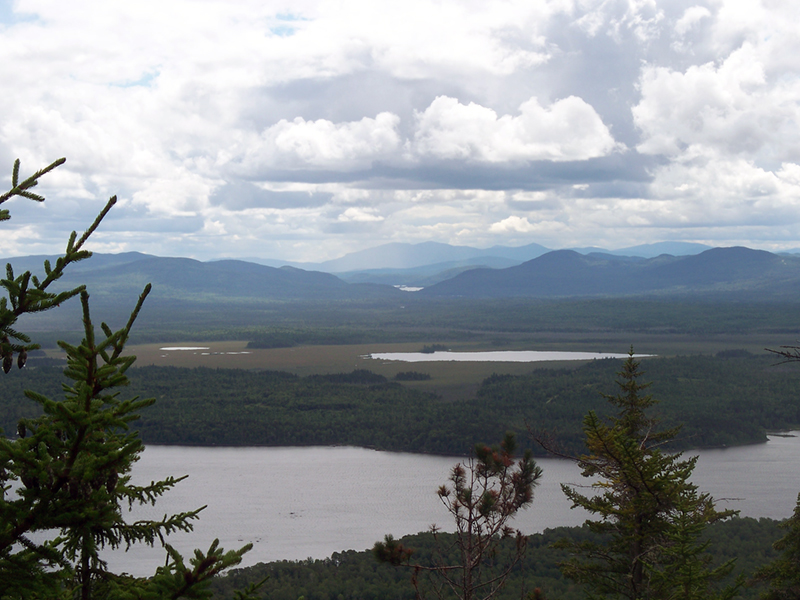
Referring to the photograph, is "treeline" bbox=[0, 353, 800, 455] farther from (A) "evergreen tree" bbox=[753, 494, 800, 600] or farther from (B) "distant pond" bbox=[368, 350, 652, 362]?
(A) "evergreen tree" bbox=[753, 494, 800, 600]

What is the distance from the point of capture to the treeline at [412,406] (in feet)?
243

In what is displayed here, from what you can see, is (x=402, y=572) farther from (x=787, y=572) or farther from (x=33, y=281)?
(x=33, y=281)

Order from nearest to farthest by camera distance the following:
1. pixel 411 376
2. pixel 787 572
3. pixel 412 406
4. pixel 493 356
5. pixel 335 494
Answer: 1. pixel 787 572
2. pixel 335 494
3. pixel 412 406
4. pixel 411 376
5. pixel 493 356

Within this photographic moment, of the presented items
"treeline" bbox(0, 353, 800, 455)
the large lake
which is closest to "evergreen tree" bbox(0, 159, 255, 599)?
the large lake

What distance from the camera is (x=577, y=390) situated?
9119 centimetres

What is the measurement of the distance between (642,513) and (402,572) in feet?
92.0

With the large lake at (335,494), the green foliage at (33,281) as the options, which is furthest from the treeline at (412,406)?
the green foliage at (33,281)

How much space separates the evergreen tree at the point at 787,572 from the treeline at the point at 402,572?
1695cm

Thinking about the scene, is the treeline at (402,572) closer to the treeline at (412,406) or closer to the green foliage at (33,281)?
the treeline at (412,406)

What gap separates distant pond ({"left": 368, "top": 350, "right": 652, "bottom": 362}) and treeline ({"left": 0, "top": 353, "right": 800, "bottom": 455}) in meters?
20.1

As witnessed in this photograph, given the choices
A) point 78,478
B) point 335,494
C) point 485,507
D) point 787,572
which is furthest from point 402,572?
point 78,478

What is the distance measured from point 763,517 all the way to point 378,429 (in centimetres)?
4156

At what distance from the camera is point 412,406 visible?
8619 centimetres

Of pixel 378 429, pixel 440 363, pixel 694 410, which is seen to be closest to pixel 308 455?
pixel 378 429
